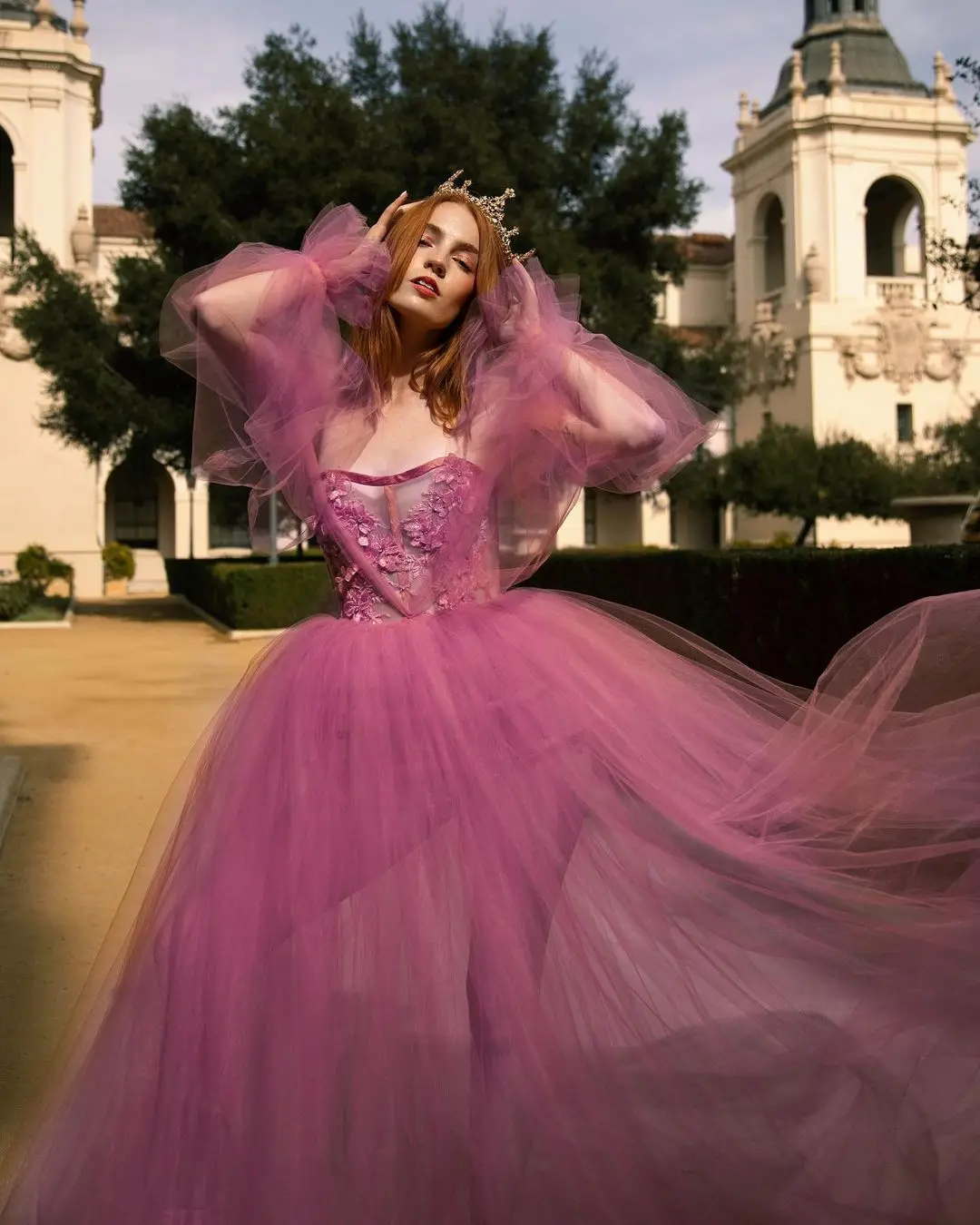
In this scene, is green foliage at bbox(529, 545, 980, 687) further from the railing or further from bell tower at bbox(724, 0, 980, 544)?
the railing

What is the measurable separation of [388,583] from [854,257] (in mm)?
40317

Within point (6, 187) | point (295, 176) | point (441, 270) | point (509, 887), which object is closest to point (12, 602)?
point (295, 176)

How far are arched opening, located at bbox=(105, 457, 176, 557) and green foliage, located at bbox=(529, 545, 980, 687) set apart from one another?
2925 centimetres

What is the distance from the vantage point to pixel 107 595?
110 feet

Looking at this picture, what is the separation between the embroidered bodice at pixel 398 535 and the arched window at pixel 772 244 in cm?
4198

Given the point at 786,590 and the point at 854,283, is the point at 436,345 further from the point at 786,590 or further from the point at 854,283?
the point at 854,283

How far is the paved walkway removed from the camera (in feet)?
11.8

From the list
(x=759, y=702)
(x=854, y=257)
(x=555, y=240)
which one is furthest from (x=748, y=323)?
(x=759, y=702)

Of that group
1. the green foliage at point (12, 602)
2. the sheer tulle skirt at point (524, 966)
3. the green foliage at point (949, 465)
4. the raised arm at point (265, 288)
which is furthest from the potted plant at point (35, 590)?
the green foliage at point (949, 465)

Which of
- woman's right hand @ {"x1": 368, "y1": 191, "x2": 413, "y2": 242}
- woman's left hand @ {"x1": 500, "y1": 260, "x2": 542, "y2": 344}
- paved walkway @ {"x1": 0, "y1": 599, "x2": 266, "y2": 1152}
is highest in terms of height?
woman's right hand @ {"x1": 368, "y1": 191, "x2": 413, "y2": 242}

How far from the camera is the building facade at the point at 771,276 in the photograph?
1361 inches

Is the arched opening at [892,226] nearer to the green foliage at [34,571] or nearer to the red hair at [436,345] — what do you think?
the green foliage at [34,571]

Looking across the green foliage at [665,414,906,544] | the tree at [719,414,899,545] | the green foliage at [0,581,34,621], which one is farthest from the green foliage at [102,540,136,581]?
the tree at [719,414,899,545]

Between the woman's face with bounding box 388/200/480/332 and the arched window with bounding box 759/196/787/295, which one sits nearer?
the woman's face with bounding box 388/200/480/332
